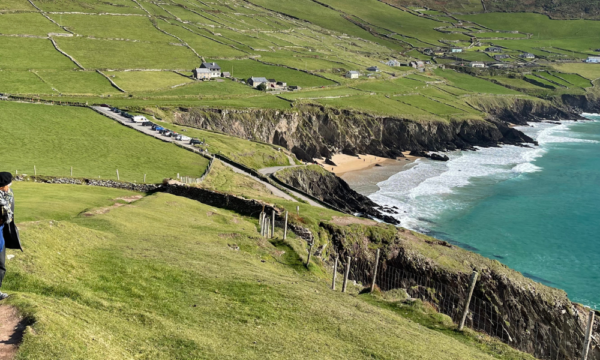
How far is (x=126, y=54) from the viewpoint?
543 feet

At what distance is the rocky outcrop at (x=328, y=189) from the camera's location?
8431 cm

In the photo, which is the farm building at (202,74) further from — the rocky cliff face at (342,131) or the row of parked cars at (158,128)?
the row of parked cars at (158,128)

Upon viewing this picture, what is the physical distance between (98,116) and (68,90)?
3081cm

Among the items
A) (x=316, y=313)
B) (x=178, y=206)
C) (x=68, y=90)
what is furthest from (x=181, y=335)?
(x=68, y=90)

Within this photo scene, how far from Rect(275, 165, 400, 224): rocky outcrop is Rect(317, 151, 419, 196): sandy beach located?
799 centimetres

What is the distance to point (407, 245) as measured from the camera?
160ft

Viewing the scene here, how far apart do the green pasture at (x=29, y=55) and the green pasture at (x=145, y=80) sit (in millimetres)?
14091

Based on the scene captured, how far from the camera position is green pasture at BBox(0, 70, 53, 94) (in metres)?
113

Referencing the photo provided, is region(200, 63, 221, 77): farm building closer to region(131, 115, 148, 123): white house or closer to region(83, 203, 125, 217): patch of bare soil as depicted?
region(131, 115, 148, 123): white house

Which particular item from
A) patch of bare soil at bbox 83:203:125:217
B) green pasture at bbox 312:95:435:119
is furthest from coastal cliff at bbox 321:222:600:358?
green pasture at bbox 312:95:435:119

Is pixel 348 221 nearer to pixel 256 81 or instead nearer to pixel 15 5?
pixel 256 81

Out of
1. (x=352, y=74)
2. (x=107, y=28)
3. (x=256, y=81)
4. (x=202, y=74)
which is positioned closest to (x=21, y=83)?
(x=202, y=74)

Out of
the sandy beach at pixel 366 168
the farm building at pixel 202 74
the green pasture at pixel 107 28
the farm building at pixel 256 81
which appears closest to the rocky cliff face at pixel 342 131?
the sandy beach at pixel 366 168

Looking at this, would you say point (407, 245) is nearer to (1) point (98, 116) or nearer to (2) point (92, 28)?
(1) point (98, 116)
